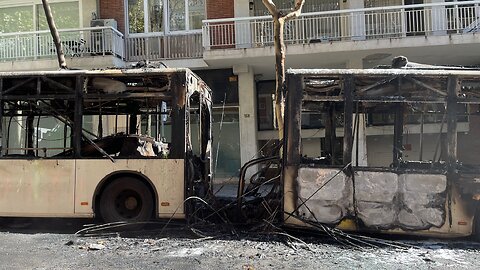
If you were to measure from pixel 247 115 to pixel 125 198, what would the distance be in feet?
26.9

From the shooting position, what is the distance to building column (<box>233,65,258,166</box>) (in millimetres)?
15250

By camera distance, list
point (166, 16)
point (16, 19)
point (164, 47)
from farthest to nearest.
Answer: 1. point (16, 19)
2. point (166, 16)
3. point (164, 47)

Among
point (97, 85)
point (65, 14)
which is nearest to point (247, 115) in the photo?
point (65, 14)

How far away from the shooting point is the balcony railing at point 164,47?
616 inches

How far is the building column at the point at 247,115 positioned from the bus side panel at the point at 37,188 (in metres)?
8.35

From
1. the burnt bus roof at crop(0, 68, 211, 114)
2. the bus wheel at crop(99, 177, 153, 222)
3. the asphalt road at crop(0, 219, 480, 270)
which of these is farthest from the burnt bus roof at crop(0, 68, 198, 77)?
the asphalt road at crop(0, 219, 480, 270)

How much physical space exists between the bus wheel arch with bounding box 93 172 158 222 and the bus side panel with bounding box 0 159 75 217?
53 centimetres

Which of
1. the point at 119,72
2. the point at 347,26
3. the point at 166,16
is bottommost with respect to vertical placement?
the point at 119,72

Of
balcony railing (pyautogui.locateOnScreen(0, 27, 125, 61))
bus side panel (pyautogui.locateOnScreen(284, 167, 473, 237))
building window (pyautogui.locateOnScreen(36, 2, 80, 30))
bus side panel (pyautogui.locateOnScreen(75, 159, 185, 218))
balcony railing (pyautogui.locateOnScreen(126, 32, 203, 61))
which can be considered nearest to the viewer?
bus side panel (pyautogui.locateOnScreen(284, 167, 473, 237))

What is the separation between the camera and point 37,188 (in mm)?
7574

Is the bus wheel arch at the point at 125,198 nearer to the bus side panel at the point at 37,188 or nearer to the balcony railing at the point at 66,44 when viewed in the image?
the bus side panel at the point at 37,188

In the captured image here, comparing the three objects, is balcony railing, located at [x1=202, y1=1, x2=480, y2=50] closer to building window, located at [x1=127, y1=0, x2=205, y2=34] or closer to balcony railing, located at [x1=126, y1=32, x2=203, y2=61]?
balcony railing, located at [x1=126, y1=32, x2=203, y2=61]

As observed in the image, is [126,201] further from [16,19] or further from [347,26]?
[16,19]

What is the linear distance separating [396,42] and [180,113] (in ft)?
28.8
